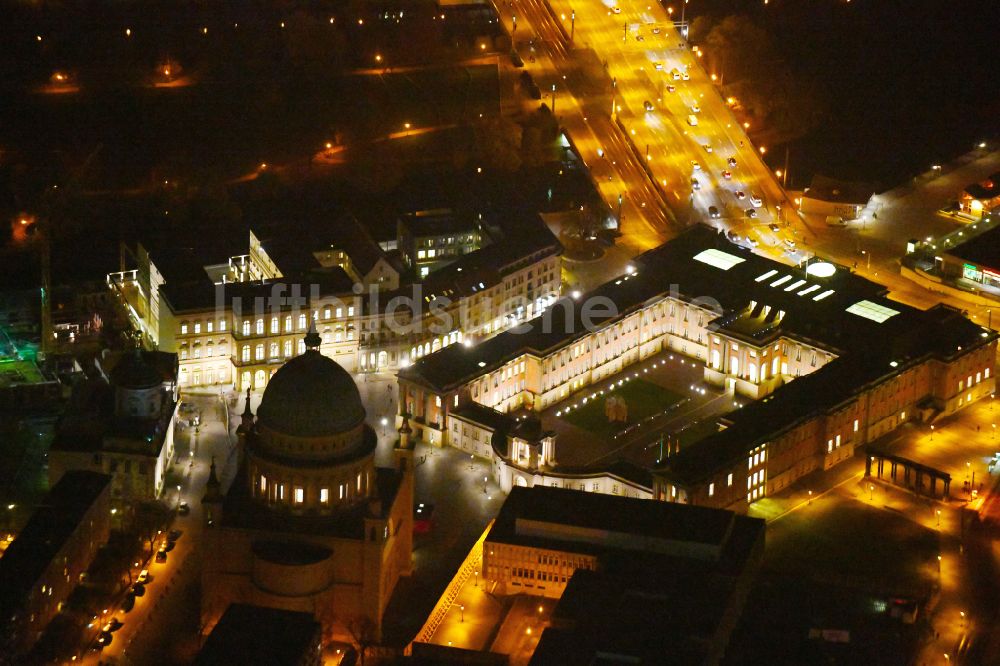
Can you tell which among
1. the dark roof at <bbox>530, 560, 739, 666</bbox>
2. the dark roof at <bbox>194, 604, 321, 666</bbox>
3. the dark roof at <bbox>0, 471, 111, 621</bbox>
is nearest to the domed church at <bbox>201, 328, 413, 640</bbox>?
the dark roof at <bbox>194, 604, 321, 666</bbox>

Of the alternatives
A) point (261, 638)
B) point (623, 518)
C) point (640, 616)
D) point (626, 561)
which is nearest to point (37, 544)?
→ point (261, 638)

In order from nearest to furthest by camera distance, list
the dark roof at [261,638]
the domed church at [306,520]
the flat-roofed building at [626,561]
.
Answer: the dark roof at [261,638] < the flat-roofed building at [626,561] < the domed church at [306,520]

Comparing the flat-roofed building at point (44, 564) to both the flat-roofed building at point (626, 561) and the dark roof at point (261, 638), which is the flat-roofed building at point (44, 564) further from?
the flat-roofed building at point (626, 561)

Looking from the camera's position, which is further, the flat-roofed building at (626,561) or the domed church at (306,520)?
the domed church at (306,520)

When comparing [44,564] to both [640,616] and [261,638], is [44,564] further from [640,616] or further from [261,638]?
[640,616]

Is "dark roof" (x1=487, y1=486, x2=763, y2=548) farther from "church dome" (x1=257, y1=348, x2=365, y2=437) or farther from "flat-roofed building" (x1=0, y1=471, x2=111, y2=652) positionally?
"flat-roofed building" (x1=0, y1=471, x2=111, y2=652)

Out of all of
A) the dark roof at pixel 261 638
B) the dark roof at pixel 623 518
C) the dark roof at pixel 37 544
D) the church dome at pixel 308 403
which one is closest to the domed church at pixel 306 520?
the church dome at pixel 308 403

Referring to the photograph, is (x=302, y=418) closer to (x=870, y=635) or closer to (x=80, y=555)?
(x=80, y=555)
